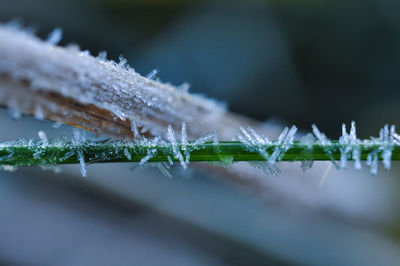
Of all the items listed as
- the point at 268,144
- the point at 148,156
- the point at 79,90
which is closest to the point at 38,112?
the point at 79,90

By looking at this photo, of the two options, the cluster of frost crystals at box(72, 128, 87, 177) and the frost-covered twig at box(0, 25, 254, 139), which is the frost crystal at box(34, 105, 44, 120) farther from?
the cluster of frost crystals at box(72, 128, 87, 177)

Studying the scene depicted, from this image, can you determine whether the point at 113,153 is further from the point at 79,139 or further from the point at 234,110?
the point at 234,110

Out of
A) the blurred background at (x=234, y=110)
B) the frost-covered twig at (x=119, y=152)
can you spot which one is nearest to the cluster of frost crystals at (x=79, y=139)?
the frost-covered twig at (x=119, y=152)

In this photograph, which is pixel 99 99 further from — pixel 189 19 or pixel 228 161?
pixel 189 19

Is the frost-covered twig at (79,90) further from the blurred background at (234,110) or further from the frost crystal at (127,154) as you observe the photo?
the blurred background at (234,110)

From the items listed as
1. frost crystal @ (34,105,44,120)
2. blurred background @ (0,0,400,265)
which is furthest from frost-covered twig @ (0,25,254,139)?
blurred background @ (0,0,400,265)

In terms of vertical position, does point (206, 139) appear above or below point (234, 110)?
below
